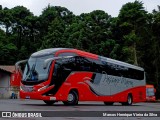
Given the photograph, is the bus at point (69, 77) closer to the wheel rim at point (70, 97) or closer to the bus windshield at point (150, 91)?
the wheel rim at point (70, 97)

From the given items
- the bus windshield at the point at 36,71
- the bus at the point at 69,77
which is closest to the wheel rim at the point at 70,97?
the bus at the point at 69,77

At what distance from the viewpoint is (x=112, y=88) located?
26953mm

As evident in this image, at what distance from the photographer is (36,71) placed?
2119 cm

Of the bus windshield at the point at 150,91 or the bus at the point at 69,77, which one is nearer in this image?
the bus at the point at 69,77

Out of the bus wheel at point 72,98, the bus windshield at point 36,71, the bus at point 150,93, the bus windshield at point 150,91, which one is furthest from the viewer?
the bus windshield at point 150,91

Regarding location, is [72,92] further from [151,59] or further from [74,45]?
[74,45]

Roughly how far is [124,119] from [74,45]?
2004 inches

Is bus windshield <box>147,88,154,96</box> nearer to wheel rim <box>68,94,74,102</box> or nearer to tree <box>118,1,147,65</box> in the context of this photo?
tree <box>118,1,147,65</box>

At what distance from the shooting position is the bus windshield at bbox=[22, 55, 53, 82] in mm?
20844

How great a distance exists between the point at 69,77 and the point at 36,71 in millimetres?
1970

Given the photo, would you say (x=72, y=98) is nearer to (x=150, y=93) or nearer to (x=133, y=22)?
(x=150, y=93)

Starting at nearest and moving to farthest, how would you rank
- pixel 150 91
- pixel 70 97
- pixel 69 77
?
pixel 69 77 → pixel 70 97 → pixel 150 91

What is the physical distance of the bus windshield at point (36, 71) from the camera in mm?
20844

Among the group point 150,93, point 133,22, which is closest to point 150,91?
point 150,93
